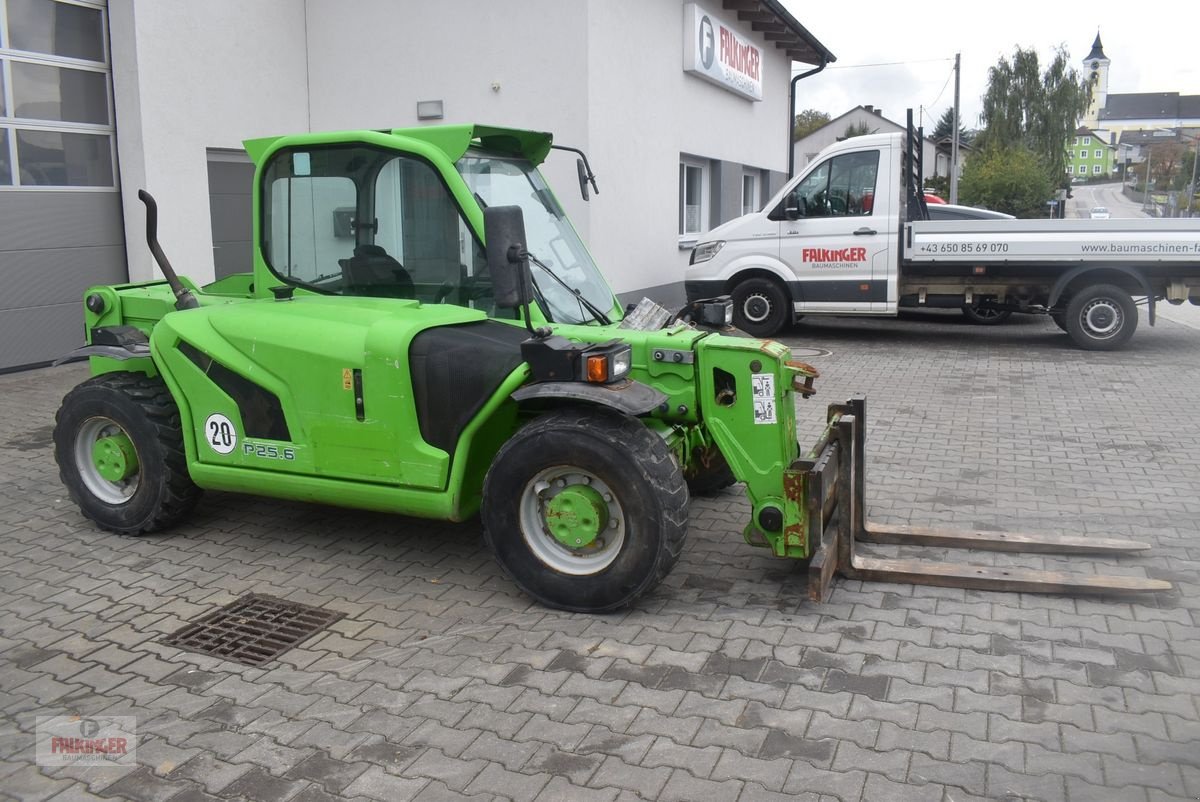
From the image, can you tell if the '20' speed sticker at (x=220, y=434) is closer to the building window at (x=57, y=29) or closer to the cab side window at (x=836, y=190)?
the building window at (x=57, y=29)

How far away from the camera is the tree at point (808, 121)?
266 ft

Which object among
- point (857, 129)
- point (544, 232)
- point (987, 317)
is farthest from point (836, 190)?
point (857, 129)

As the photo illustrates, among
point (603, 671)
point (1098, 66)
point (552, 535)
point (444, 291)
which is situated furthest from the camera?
point (1098, 66)

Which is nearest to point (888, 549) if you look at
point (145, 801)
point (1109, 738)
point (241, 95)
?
point (1109, 738)

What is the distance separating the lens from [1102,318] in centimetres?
1305

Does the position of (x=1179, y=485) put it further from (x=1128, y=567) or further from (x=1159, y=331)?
(x=1159, y=331)

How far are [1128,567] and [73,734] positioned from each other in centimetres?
497

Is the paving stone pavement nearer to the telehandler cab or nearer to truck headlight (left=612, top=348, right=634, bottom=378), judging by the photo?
the telehandler cab

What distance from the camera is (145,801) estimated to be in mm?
3383

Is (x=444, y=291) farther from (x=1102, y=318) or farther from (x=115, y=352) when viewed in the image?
(x=1102, y=318)

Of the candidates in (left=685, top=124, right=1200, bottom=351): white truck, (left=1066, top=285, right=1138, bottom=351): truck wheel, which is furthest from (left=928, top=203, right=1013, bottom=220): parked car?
(left=1066, top=285, right=1138, bottom=351): truck wheel

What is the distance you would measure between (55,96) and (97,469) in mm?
6589

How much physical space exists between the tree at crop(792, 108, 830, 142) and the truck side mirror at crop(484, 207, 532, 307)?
251ft

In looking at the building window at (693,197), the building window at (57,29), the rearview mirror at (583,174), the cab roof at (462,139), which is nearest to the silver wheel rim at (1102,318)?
the building window at (693,197)
